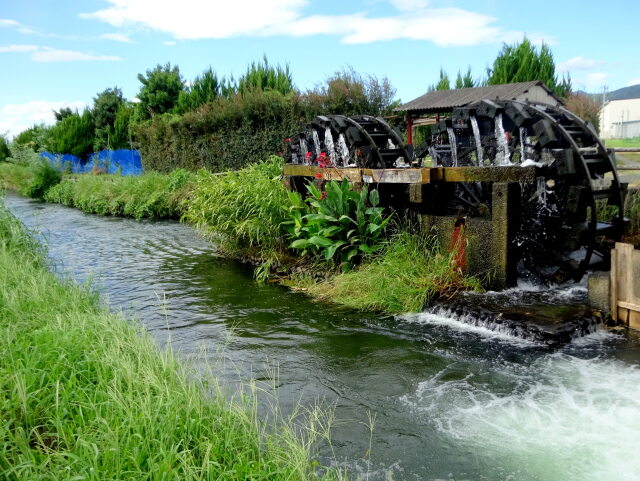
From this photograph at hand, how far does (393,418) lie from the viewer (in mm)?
4789

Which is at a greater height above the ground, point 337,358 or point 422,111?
point 422,111

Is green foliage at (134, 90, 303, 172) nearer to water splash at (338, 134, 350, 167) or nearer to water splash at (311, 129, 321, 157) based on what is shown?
water splash at (311, 129, 321, 157)

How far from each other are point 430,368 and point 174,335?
119 inches

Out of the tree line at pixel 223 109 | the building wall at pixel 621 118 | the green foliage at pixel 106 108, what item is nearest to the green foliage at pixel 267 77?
the tree line at pixel 223 109

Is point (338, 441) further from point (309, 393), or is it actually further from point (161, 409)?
point (161, 409)

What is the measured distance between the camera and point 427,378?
5602 mm

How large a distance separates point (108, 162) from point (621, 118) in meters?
51.0

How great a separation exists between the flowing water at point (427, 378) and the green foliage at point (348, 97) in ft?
33.2

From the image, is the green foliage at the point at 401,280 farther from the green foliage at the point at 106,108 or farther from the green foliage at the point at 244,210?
the green foliage at the point at 106,108

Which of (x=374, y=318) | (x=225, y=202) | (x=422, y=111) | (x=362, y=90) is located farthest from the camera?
(x=422, y=111)

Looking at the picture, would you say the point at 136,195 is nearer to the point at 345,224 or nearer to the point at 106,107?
the point at 345,224

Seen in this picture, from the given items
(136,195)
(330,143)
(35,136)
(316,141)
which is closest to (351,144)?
(330,143)

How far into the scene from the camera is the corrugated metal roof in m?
24.7

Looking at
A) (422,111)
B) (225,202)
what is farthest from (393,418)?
(422,111)
